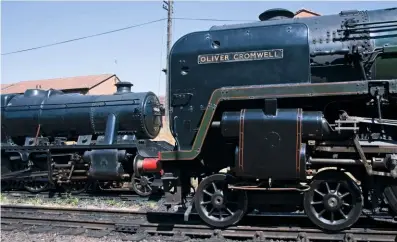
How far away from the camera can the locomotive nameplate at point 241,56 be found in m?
6.59

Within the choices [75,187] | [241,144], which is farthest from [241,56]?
[75,187]

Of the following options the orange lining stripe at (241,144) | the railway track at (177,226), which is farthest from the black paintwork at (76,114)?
the orange lining stripe at (241,144)

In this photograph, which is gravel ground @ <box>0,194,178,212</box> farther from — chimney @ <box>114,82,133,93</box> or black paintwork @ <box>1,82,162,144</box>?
chimney @ <box>114,82,133,93</box>

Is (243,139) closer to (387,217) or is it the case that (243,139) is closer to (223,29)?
(223,29)

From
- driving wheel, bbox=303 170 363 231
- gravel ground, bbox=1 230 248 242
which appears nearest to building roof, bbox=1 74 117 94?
gravel ground, bbox=1 230 248 242

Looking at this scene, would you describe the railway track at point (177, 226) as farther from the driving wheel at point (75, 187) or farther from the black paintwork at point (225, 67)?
the driving wheel at point (75, 187)

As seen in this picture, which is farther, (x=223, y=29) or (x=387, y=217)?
(x=223, y=29)

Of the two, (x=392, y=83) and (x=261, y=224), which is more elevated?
(x=392, y=83)

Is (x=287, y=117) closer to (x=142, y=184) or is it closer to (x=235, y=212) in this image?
(x=235, y=212)

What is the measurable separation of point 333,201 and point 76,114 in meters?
9.18

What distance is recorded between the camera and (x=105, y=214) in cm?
855

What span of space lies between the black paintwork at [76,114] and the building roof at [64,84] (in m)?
29.9

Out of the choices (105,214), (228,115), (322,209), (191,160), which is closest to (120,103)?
(105,214)

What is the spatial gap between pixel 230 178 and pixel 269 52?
2080 millimetres
